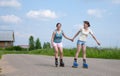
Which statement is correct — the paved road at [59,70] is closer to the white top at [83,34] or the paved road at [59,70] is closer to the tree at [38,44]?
the white top at [83,34]

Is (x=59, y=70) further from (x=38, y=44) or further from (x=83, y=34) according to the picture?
(x=38, y=44)

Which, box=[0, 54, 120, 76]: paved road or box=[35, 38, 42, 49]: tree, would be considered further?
box=[35, 38, 42, 49]: tree

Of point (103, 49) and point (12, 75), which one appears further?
point (103, 49)

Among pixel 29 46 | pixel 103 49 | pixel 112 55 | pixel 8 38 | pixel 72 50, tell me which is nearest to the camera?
pixel 112 55

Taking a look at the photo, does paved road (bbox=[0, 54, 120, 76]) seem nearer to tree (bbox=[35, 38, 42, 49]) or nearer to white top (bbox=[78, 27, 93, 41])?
white top (bbox=[78, 27, 93, 41])

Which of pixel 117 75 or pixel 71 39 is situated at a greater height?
pixel 71 39

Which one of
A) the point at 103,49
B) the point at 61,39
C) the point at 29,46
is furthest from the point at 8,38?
the point at 61,39

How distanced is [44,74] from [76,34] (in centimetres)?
381

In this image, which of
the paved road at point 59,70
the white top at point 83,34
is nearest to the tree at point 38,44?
the paved road at point 59,70

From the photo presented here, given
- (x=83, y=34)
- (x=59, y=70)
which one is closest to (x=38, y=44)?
(x=83, y=34)

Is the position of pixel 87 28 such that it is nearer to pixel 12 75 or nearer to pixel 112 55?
pixel 12 75

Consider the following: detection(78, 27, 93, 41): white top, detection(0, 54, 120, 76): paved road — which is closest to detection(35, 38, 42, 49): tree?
detection(0, 54, 120, 76): paved road

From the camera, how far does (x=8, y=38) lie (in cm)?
11606

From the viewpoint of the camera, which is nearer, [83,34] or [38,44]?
[83,34]
